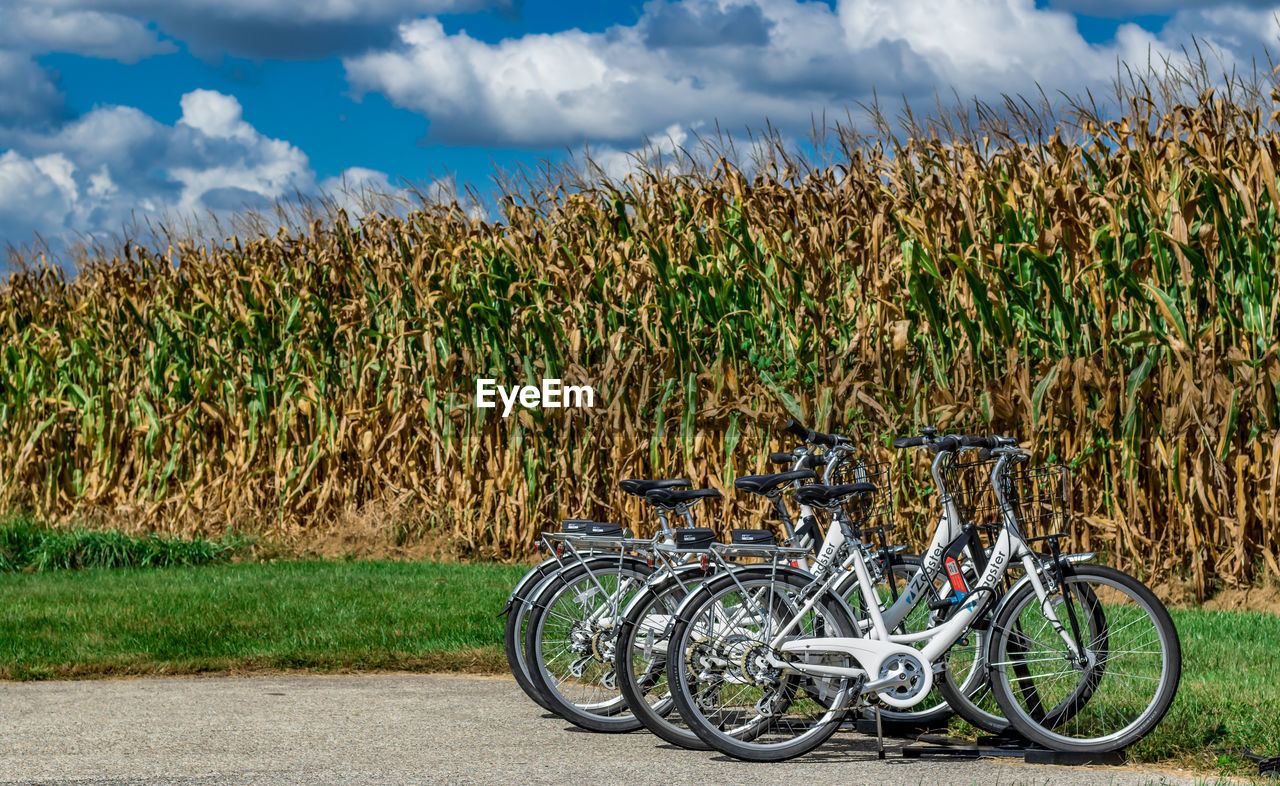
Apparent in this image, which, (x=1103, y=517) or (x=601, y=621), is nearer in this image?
(x=601, y=621)

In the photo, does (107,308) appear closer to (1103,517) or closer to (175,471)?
(175,471)

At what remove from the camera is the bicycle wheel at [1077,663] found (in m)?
5.39

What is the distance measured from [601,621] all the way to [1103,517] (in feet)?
14.1

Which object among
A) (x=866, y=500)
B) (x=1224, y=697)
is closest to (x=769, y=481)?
(x=866, y=500)

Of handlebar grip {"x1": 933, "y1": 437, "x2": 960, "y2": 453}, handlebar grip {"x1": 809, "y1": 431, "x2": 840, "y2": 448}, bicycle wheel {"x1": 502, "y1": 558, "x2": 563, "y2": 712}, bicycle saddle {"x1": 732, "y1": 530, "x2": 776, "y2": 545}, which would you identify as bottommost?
bicycle wheel {"x1": 502, "y1": 558, "x2": 563, "y2": 712}

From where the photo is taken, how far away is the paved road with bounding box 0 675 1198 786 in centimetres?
517

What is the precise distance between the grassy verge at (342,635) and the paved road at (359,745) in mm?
486

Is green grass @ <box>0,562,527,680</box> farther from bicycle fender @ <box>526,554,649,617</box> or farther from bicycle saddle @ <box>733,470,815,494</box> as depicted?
bicycle saddle @ <box>733,470,815,494</box>

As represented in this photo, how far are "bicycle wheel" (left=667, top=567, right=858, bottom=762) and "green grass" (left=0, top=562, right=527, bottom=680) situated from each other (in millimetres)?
2420

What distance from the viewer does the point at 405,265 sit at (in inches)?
489

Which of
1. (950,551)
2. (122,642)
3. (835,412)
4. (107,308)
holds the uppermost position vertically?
(107,308)

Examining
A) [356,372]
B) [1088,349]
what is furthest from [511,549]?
[1088,349]

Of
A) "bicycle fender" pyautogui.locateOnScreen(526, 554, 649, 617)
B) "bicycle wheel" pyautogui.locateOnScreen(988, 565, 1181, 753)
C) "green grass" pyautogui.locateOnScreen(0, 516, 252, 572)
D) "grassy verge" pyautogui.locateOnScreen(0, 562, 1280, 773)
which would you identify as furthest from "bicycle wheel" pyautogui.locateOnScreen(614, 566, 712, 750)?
"green grass" pyautogui.locateOnScreen(0, 516, 252, 572)

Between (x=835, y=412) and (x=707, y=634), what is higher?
(x=835, y=412)
